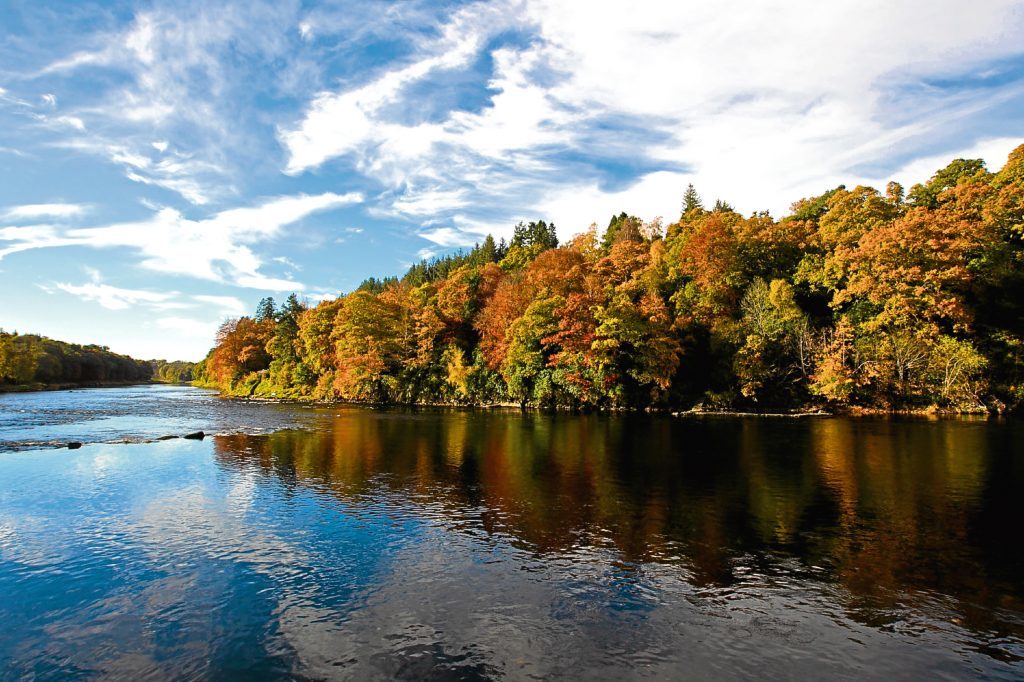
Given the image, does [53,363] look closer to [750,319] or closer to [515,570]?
[750,319]

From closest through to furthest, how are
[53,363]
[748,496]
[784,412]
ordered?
[748,496]
[784,412]
[53,363]

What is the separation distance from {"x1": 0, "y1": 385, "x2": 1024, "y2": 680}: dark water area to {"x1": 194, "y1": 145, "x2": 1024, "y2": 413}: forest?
26751 mm

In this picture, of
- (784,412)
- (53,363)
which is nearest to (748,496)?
(784,412)

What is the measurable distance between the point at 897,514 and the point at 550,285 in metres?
52.1

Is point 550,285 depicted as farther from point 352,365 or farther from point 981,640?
point 981,640

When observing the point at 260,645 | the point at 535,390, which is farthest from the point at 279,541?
the point at 535,390

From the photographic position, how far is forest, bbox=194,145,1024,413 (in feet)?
154

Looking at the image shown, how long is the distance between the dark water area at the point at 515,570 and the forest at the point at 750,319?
2675 cm

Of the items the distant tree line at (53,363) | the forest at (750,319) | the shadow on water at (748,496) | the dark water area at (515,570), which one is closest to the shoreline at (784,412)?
the forest at (750,319)

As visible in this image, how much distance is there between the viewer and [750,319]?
185 ft

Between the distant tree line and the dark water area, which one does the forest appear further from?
the distant tree line

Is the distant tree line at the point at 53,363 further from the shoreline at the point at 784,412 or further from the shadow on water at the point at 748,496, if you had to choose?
the shadow on water at the point at 748,496

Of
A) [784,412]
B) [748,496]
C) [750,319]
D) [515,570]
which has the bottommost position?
[515,570]

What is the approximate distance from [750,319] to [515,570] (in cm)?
5168
